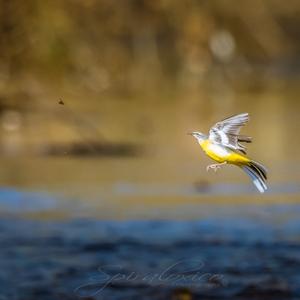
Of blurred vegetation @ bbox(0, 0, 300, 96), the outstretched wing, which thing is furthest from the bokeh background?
the outstretched wing

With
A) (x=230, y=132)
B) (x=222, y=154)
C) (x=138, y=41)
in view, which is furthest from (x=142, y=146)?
(x=138, y=41)

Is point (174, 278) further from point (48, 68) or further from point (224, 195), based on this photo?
point (48, 68)

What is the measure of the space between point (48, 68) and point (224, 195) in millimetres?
9147

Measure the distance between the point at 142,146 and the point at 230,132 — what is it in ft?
32.4

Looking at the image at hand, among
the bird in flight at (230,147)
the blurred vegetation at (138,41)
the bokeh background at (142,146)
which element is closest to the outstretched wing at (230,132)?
the bird in flight at (230,147)

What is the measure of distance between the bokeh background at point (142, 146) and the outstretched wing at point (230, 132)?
13.0 ft

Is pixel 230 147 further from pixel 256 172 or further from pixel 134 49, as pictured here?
pixel 134 49

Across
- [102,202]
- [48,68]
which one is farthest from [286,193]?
[48,68]

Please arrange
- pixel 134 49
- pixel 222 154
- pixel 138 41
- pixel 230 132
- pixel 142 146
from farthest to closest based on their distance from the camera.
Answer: pixel 138 41, pixel 134 49, pixel 142 146, pixel 230 132, pixel 222 154

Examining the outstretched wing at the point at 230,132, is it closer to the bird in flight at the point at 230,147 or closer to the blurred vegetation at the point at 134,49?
the bird in flight at the point at 230,147

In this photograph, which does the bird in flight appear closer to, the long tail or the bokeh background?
the long tail

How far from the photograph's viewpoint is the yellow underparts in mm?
2693

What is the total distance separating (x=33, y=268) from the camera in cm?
754

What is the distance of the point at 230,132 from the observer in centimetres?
281
